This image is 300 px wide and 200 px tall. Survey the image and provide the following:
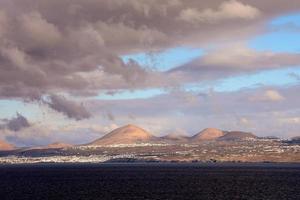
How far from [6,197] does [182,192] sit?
5783cm

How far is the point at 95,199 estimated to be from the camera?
158m

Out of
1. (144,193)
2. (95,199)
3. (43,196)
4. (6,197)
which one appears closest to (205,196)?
(144,193)

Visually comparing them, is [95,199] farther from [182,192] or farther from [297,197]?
[297,197]

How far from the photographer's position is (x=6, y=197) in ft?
552

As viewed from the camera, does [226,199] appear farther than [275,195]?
No

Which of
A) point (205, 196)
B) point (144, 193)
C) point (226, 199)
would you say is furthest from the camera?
point (144, 193)

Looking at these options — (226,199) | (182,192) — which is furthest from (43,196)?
(226,199)

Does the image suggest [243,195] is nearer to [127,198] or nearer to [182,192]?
[182,192]

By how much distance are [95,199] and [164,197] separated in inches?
830

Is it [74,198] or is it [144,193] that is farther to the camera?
[144,193]

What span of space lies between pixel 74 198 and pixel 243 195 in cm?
5250

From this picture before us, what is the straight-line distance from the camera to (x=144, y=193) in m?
177

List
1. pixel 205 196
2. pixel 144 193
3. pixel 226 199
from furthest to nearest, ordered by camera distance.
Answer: pixel 144 193
pixel 205 196
pixel 226 199

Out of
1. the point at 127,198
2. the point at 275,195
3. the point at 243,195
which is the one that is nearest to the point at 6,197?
the point at 127,198
